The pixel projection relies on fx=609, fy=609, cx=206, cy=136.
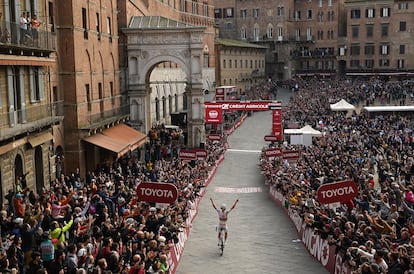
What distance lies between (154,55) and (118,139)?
10737mm

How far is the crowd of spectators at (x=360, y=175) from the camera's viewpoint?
1476 centimetres

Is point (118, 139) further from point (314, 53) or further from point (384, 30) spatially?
point (314, 53)

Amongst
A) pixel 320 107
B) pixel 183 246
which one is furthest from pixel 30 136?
pixel 320 107

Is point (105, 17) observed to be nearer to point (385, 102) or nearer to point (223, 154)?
point (223, 154)

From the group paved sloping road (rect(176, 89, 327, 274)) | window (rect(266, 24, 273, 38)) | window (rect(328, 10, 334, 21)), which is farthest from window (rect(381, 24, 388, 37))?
paved sloping road (rect(176, 89, 327, 274))

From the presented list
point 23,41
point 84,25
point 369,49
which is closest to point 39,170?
point 23,41

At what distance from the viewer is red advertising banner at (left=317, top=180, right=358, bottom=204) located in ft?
59.8

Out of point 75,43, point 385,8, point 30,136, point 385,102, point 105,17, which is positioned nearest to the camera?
point 30,136

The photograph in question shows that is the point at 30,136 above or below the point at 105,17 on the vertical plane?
below

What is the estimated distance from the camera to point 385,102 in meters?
64.4

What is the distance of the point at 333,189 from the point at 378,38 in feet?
233

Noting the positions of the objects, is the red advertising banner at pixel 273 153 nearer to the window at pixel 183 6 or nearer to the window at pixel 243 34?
the window at pixel 183 6

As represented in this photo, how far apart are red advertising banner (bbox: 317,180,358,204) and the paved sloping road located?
2180 millimetres

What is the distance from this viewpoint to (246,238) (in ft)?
74.7
